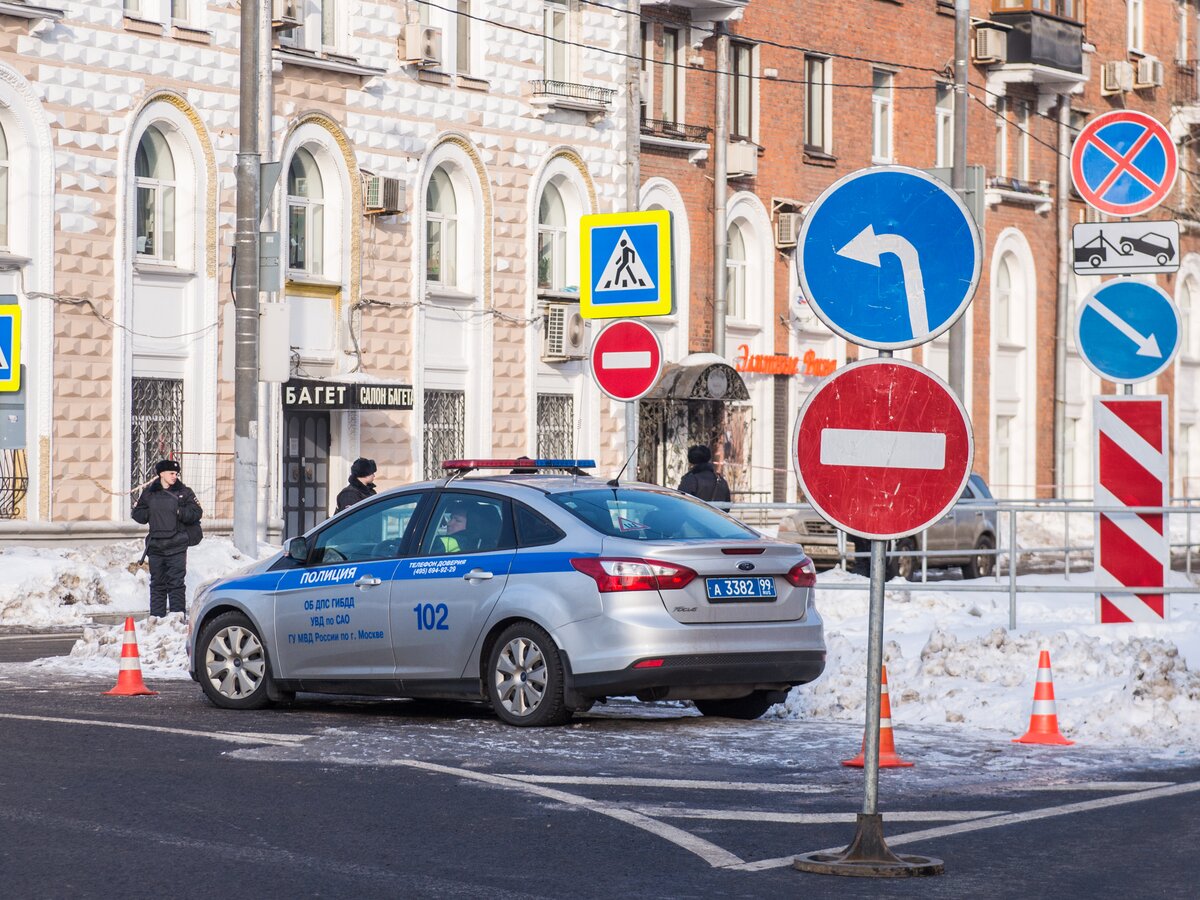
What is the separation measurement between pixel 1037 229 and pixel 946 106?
14.1 ft

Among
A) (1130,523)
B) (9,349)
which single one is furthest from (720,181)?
(1130,523)

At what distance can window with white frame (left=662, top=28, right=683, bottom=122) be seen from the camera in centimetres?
3847

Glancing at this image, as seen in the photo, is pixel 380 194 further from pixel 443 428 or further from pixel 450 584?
pixel 450 584

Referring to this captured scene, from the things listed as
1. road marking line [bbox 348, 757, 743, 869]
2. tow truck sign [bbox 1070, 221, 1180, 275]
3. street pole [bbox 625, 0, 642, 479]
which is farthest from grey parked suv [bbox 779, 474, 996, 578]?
road marking line [bbox 348, 757, 743, 869]

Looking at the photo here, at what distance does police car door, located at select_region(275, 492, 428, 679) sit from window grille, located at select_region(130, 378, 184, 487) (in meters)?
15.3

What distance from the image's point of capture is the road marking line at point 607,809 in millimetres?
8648

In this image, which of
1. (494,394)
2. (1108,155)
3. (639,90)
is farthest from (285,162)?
(1108,155)

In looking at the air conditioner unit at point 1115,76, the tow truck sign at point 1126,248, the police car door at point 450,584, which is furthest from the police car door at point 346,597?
the air conditioner unit at point 1115,76

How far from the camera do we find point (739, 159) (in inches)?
1549

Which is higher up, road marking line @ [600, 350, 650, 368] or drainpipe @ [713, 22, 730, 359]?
drainpipe @ [713, 22, 730, 359]

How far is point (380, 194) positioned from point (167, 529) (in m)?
12.0

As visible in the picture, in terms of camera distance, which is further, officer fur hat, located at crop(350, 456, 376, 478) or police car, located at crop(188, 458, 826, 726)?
officer fur hat, located at crop(350, 456, 376, 478)

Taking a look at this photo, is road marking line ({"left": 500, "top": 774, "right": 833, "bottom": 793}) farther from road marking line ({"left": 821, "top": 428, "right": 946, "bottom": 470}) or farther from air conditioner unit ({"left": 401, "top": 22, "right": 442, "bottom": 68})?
air conditioner unit ({"left": 401, "top": 22, "right": 442, "bottom": 68})

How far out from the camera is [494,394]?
1383 inches
